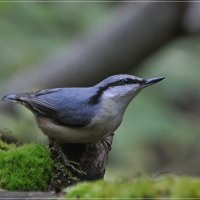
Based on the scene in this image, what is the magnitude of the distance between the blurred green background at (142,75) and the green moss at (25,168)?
393 centimetres

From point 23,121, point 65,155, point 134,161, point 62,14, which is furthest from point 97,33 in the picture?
point 65,155

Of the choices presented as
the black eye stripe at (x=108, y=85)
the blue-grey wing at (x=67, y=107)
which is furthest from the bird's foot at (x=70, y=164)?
the black eye stripe at (x=108, y=85)

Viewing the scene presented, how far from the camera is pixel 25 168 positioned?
4.10 metres

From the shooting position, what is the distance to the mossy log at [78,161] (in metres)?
4.32

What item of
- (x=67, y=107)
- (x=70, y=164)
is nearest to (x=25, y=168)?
(x=70, y=164)

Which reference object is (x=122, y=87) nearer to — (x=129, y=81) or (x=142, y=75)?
(x=129, y=81)

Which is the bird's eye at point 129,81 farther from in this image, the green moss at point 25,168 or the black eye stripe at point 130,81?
the green moss at point 25,168

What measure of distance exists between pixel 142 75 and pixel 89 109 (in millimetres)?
5084

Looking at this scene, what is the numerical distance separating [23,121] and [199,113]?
4427mm

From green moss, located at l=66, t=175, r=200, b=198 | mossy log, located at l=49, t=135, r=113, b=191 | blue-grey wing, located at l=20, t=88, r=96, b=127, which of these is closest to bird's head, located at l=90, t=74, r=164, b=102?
blue-grey wing, located at l=20, t=88, r=96, b=127

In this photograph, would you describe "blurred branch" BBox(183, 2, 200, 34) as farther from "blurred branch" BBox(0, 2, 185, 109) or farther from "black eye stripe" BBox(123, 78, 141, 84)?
"black eye stripe" BBox(123, 78, 141, 84)

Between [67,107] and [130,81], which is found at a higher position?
[130,81]

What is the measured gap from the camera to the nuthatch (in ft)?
15.6

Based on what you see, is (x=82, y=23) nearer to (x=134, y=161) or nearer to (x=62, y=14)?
(x=62, y=14)
